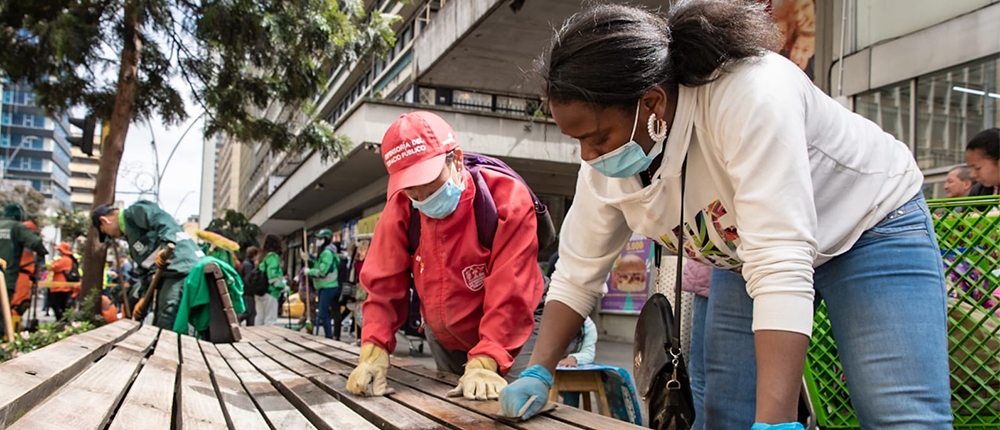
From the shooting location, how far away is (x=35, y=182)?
11394 cm

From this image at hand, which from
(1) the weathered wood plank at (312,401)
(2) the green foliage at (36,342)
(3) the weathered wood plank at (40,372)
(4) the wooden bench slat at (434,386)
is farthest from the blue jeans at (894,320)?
(2) the green foliage at (36,342)

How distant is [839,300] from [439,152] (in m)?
1.33

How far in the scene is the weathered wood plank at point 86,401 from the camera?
157cm

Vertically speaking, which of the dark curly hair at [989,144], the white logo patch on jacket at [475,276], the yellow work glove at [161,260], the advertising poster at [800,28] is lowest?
the yellow work glove at [161,260]

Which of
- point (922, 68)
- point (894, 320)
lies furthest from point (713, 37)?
point (922, 68)

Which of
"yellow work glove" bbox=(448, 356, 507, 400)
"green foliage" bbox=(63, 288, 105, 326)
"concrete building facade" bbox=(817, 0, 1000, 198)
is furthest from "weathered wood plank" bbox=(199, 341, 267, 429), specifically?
"green foliage" bbox=(63, 288, 105, 326)

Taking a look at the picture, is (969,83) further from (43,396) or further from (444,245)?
(43,396)

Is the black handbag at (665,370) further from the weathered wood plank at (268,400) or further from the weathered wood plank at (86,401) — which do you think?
the weathered wood plank at (86,401)

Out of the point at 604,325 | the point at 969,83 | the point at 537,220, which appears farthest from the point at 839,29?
the point at 604,325

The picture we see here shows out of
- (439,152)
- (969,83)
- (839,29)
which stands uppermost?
(839,29)

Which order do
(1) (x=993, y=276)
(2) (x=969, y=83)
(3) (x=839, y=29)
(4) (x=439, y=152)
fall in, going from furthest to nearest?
(3) (x=839, y=29), (2) (x=969, y=83), (4) (x=439, y=152), (1) (x=993, y=276)

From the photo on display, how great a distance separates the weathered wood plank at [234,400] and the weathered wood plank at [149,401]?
141 millimetres

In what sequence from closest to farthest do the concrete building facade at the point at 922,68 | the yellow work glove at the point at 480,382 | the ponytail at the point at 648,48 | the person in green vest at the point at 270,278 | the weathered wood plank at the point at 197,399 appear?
1. the ponytail at the point at 648,48
2. the weathered wood plank at the point at 197,399
3. the yellow work glove at the point at 480,382
4. the concrete building facade at the point at 922,68
5. the person in green vest at the point at 270,278

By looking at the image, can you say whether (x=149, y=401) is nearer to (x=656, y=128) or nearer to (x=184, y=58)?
(x=656, y=128)
